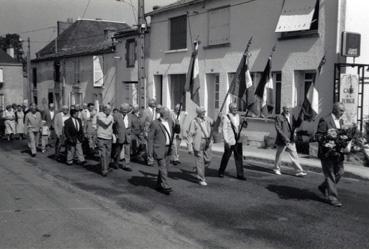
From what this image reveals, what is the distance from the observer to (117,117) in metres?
12.6

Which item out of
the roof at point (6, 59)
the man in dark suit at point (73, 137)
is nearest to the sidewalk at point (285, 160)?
the man in dark suit at point (73, 137)

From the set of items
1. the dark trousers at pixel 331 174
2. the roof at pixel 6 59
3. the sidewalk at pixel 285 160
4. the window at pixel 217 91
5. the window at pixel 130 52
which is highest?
the roof at pixel 6 59

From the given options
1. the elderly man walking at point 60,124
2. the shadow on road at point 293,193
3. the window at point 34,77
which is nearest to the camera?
the shadow on road at point 293,193

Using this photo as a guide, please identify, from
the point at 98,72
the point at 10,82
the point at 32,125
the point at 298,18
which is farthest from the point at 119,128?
the point at 10,82

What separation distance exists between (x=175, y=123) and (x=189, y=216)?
334 centimetres

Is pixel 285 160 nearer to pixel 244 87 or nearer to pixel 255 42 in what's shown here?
pixel 244 87

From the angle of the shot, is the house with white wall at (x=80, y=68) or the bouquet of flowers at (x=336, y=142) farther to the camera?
the house with white wall at (x=80, y=68)

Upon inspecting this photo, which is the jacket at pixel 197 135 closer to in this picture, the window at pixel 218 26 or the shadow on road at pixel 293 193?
the shadow on road at pixel 293 193

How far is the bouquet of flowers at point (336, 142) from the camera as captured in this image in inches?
336

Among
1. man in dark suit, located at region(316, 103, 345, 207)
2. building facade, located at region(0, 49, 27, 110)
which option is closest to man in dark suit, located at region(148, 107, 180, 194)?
man in dark suit, located at region(316, 103, 345, 207)

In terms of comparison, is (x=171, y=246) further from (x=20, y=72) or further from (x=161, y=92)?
(x=20, y=72)

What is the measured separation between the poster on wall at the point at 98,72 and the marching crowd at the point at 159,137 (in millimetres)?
13192

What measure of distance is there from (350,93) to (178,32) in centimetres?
1063

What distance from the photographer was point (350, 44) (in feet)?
49.6
